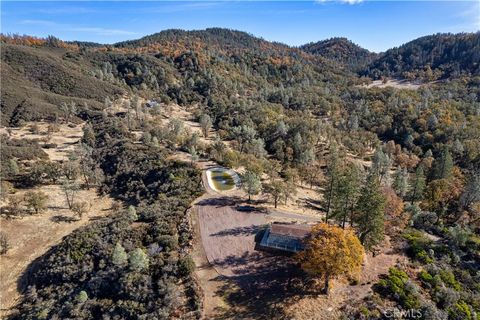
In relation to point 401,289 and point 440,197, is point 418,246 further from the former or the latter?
point 440,197

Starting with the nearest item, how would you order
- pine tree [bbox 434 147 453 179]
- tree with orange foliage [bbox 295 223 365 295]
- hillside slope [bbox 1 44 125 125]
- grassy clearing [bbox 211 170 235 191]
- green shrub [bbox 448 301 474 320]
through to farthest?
tree with orange foliage [bbox 295 223 365 295]
green shrub [bbox 448 301 474 320]
grassy clearing [bbox 211 170 235 191]
pine tree [bbox 434 147 453 179]
hillside slope [bbox 1 44 125 125]

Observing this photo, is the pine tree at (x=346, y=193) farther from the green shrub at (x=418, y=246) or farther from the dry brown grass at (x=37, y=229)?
the dry brown grass at (x=37, y=229)

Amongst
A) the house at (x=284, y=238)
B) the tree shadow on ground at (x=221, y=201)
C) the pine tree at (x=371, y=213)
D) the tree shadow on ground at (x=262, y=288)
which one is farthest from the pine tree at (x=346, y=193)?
the tree shadow on ground at (x=221, y=201)

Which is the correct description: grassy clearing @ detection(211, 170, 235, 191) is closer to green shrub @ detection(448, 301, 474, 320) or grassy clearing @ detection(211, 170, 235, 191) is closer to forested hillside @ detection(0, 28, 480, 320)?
forested hillside @ detection(0, 28, 480, 320)

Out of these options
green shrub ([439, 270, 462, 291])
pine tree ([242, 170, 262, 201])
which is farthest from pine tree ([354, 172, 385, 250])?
pine tree ([242, 170, 262, 201])

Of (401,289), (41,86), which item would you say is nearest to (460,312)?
(401,289)

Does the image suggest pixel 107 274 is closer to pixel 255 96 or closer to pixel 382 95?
pixel 255 96
